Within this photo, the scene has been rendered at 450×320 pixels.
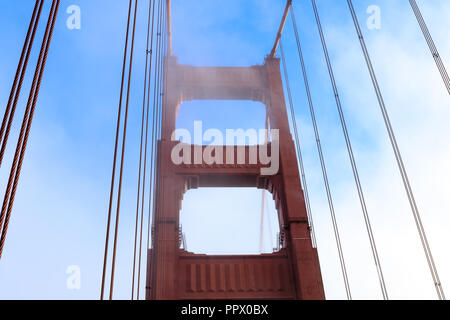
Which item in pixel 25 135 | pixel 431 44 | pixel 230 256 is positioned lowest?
pixel 25 135

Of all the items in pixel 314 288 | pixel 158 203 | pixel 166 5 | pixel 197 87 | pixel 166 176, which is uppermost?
pixel 166 5

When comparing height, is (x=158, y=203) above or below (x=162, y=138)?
below

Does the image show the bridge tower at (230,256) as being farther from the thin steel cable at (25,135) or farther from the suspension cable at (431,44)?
the thin steel cable at (25,135)

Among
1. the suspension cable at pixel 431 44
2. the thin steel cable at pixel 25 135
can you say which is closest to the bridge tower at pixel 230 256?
the suspension cable at pixel 431 44

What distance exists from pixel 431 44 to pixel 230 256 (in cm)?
660

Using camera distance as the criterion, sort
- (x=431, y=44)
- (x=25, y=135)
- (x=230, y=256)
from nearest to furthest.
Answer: (x=25, y=135)
(x=431, y=44)
(x=230, y=256)

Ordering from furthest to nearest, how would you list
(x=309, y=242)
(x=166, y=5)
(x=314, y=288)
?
1. (x=166, y=5)
2. (x=309, y=242)
3. (x=314, y=288)

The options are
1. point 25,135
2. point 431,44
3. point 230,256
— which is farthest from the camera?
point 230,256

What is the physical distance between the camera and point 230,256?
9.96 meters

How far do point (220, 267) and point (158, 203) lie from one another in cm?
236

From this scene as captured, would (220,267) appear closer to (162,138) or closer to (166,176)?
(166,176)
